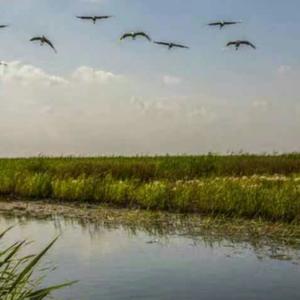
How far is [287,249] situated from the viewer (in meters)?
11.6

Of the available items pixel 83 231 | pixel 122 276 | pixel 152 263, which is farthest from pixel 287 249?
pixel 83 231

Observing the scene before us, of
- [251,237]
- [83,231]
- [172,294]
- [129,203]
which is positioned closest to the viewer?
[172,294]

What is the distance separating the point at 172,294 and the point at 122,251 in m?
2.93

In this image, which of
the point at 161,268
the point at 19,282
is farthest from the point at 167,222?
the point at 19,282

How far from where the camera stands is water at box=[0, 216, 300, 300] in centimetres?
856

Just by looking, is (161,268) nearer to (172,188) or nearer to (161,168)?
(172,188)

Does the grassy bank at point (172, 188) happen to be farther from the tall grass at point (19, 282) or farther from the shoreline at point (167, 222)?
the tall grass at point (19, 282)

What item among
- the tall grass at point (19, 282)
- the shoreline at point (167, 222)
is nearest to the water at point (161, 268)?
the shoreline at point (167, 222)

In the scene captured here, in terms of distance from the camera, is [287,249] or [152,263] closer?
[152,263]

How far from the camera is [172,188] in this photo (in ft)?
58.9

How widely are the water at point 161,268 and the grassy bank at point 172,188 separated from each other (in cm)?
309

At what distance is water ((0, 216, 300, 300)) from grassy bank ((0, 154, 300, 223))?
3093mm

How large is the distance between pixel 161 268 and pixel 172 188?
802 centimetres

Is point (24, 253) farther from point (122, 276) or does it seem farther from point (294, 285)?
point (294, 285)
